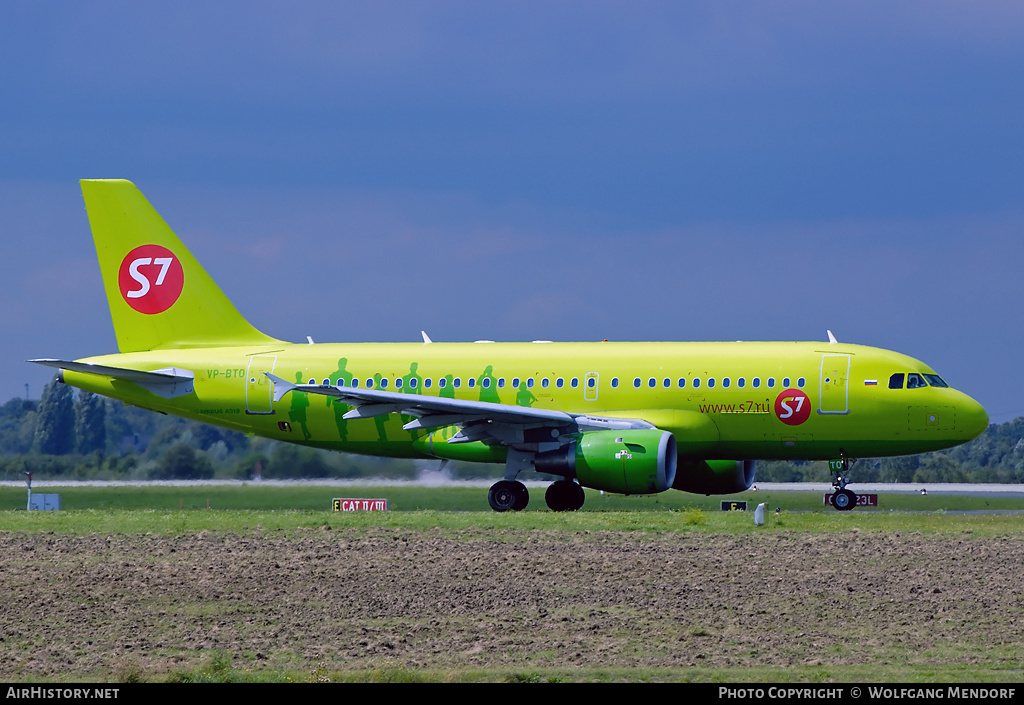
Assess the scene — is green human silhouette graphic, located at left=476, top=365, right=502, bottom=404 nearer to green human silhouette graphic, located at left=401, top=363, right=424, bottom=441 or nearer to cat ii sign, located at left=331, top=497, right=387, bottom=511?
green human silhouette graphic, located at left=401, top=363, right=424, bottom=441

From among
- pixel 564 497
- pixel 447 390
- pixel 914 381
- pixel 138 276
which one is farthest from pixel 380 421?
pixel 914 381

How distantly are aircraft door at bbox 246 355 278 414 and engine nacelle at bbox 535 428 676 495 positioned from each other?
8126 millimetres

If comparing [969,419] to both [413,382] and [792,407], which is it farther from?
[413,382]

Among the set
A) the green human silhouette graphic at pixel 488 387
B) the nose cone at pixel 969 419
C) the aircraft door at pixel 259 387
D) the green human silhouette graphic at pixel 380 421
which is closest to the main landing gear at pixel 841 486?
the nose cone at pixel 969 419

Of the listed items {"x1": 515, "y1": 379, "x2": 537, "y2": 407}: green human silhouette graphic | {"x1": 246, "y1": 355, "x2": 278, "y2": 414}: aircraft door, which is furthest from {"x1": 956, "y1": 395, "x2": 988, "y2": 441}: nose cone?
{"x1": 246, "y1": 355, "x2": 278, "y2": 414}: aircraft door

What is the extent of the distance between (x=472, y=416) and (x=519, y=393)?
2064mm

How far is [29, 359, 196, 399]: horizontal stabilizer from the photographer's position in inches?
1320

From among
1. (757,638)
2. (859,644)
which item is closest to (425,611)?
(757,638)

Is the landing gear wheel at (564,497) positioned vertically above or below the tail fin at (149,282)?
below

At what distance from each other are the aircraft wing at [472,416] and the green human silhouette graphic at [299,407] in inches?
77.4

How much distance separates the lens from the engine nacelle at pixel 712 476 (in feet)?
107

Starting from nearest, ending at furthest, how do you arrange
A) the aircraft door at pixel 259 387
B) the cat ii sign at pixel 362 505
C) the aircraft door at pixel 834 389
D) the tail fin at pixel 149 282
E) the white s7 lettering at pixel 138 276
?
the aircraft door at pixel 834 389
the cat ii sign at pixel 362 505
the aircraft door at pixel 259 387
the tail fin at pixel 149 282
the white s7 lettering at pixel 138 276

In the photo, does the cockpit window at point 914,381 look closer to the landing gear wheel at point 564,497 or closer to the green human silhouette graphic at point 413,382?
the landing gear wheel at point 564,497
